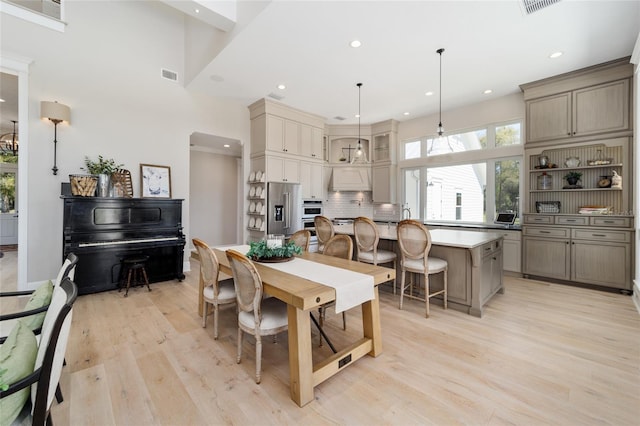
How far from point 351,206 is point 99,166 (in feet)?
17.4

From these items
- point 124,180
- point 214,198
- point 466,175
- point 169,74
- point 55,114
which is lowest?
point 214,198

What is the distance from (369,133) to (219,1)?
4.57 m

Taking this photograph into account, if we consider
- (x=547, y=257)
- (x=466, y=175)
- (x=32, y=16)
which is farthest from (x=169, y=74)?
(x=547, y=257)

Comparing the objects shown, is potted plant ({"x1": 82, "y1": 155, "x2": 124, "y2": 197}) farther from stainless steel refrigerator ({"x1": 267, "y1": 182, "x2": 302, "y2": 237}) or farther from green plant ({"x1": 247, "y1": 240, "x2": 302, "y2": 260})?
green plant ({"x1": 247, "y1": 240, "x2": 302, "y2": 260})

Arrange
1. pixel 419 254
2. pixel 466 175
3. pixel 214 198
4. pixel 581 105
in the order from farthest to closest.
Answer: pixel 214 198
pixel 466 175
pixel 581 105
pixel 419 254

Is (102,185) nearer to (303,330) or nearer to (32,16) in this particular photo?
(32,16)

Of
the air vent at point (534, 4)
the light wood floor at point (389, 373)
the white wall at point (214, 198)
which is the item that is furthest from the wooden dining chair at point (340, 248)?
the white wall at point (214, 198)

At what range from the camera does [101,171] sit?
4004 mm

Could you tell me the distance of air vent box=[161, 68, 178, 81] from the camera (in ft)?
15.6

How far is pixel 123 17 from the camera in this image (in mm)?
4375

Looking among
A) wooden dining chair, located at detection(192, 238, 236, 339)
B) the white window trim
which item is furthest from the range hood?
the white window trim

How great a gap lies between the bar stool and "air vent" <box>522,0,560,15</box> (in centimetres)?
541

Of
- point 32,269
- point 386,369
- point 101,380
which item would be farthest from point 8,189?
point 386,369

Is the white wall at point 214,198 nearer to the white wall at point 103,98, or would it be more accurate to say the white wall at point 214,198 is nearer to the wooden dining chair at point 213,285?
the white wall at point 103,98
